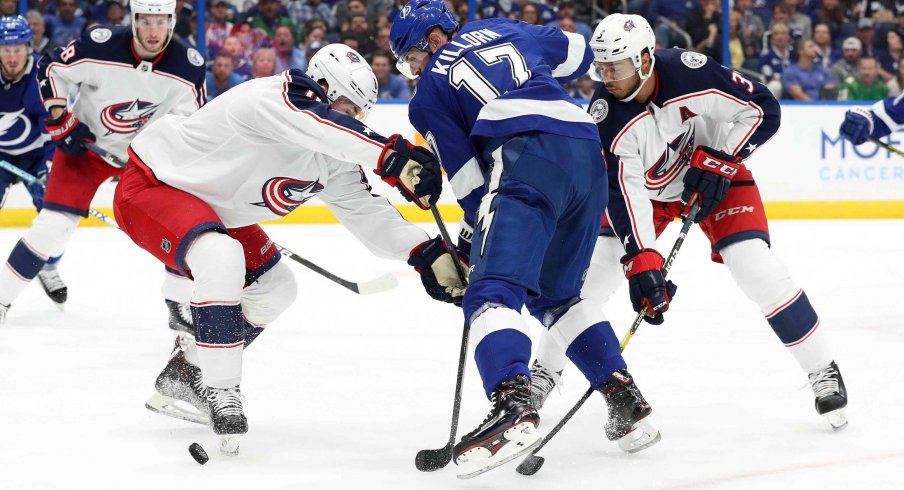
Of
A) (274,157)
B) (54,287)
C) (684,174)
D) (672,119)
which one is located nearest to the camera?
(274,157)

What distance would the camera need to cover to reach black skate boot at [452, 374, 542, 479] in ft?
6.57

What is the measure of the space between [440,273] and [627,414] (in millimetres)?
513

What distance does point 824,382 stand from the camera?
2.70 metres

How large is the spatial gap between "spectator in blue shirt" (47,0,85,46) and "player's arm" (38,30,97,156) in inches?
127

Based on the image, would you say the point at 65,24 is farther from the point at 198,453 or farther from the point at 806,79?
the point at 198,453

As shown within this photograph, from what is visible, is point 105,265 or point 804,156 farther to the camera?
point 804,156

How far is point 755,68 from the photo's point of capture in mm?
7723

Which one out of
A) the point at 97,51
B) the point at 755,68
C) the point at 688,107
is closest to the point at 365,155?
the point at 688,107

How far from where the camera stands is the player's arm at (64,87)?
4.08 meters

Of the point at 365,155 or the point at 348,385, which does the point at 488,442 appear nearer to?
the point at 365,155

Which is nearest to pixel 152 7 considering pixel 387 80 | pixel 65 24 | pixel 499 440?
pixel 499 440

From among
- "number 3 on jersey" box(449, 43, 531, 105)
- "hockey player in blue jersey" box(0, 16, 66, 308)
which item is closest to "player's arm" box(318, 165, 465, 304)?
"number 3 on jersey" box(449, 43, 531, 105)

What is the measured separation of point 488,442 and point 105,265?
13.2 ft

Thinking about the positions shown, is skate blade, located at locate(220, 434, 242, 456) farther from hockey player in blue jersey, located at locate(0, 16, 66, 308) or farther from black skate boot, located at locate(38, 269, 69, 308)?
hockey player in blue jersey, located at locate(0, 16, 66, 308)
